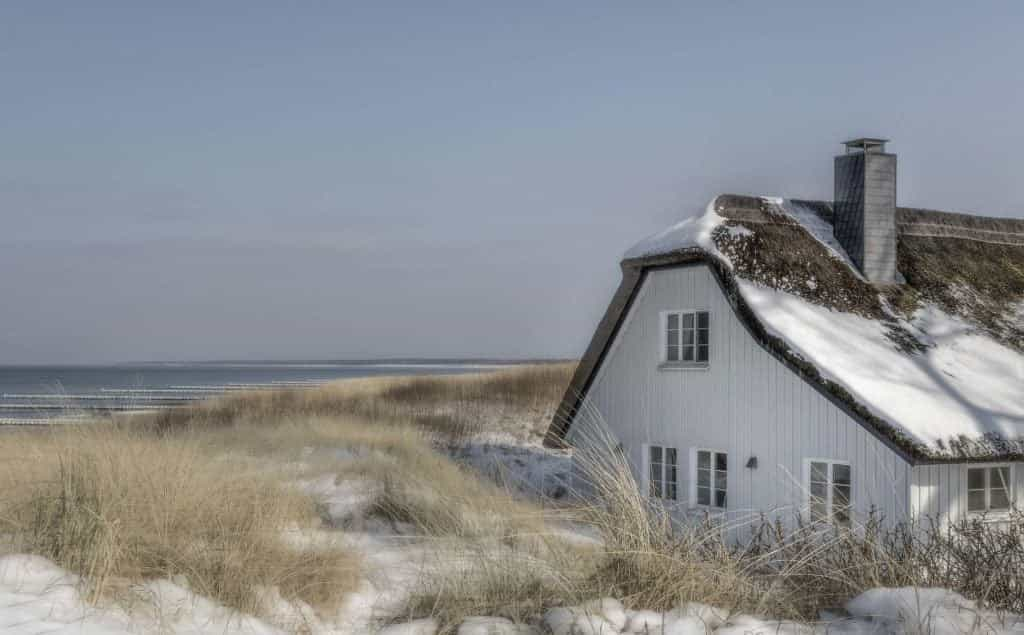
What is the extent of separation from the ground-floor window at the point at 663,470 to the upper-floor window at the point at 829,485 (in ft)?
6.51

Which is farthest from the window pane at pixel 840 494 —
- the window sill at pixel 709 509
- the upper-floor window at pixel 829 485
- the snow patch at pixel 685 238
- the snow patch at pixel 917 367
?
the snow patch at pixel 685 238

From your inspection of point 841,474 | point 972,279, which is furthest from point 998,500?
point 972,279

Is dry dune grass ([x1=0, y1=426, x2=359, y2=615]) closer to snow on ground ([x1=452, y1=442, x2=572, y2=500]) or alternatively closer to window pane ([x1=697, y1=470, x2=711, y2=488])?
window pane ([x1=697, y1=470, x2=711, y2=488])

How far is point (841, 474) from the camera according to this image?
34.6ft

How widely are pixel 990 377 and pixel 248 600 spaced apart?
8.94 metres

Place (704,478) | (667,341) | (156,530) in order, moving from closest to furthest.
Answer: (156,530)
(704,478)
(667,341)

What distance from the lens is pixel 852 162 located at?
13.1 m

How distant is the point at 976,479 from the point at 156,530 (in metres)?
8.29

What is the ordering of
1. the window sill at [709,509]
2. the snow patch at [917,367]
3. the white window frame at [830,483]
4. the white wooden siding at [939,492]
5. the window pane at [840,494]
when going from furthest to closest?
the window sill at [709,509] → the window pane at [840,494] → the white window frame at [830,483] → the snow patch at [917,367] → the white wooden siding at [939,492]

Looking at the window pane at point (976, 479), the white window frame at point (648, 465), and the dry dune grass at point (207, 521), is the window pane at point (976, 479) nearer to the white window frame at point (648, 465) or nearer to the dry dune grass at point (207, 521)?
the white window frame at point (648, 465)

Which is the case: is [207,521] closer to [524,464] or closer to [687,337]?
A: [687,337]

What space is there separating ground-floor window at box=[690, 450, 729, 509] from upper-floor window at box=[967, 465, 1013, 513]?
2.63 m

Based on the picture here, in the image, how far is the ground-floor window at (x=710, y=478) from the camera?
11852 millimetres

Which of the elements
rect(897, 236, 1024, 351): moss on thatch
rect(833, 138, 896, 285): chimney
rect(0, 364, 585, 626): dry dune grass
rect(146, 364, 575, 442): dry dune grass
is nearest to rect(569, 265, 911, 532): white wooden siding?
rect(833, 138, 896, 285): chimney
